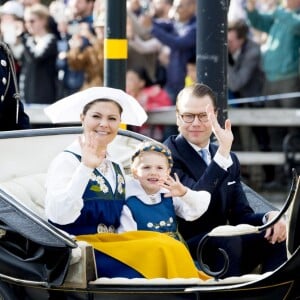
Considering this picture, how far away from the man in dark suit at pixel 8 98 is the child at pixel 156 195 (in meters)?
1.44

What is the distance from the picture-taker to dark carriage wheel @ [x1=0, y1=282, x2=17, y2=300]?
23.9 feet

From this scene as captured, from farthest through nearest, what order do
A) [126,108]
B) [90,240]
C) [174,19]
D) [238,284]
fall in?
[174,19]
[126,108]
[90,240]
[238,284]

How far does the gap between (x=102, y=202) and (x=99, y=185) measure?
92mm

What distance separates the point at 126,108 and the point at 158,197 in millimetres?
531

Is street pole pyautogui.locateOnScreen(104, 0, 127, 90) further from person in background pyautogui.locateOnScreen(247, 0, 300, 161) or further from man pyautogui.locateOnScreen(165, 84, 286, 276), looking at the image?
person in background pyautogui.locateOnScreen(247, 0, 300, 161)

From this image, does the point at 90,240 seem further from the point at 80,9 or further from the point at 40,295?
the point at 80,9

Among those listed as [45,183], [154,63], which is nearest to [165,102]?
[154,63]

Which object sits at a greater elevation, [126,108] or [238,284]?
[126,108]

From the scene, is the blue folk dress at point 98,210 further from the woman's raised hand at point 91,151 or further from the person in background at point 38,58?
the person in background at point 38,58

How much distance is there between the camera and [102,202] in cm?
748

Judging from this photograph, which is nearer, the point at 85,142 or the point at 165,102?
the point at 85,142

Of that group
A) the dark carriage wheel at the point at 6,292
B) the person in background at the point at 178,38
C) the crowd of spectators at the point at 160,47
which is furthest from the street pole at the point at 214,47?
the person in background at the point at 178,38

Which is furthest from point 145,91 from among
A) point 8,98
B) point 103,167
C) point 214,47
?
point 103,167

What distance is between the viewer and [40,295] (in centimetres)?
720
